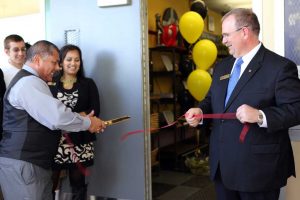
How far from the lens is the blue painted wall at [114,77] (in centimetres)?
304

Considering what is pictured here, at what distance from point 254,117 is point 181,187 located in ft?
9.53

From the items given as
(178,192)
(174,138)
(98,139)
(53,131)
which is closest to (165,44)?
(174,138)

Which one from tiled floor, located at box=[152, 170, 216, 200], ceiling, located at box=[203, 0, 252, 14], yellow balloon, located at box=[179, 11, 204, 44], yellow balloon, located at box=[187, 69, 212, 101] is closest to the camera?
tiled floor, located at box=[152, 170, 216, 200]

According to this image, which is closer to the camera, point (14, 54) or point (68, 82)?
point (68, 82)

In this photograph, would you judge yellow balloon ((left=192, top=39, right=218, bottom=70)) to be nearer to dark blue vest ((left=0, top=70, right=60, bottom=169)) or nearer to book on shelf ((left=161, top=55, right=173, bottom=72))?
book on shelf ((left=161, top=55, right=173, bottom=72))

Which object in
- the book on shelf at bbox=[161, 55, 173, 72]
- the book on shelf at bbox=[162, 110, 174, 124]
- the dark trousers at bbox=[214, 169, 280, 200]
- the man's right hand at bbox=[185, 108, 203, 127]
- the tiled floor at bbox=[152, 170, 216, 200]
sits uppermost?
the book on shelf at bbox=[161, 55, 173, 72]

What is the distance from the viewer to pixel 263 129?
1.83m

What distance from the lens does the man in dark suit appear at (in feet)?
5.70

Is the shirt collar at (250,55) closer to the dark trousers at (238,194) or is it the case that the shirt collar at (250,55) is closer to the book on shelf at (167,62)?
the dark trousers at (238,194)


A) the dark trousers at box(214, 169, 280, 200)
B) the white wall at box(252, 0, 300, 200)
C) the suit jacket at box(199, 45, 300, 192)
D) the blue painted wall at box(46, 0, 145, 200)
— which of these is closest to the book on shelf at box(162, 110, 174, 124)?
the blue painted wall at box(46, 0, 145, 200)

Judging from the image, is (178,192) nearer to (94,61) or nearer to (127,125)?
(127,125)

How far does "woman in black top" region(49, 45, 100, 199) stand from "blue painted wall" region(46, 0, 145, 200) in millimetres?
250

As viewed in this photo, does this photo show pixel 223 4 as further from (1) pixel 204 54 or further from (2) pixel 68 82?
(2) pixel 68 82

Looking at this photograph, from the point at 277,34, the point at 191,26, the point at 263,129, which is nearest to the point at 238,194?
the point at 263,129
